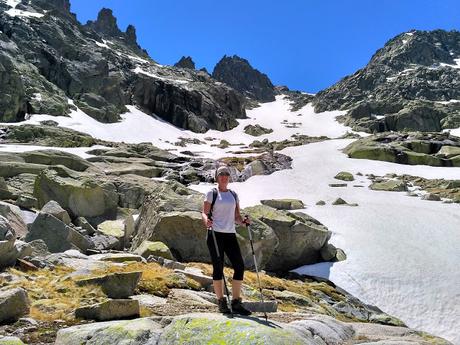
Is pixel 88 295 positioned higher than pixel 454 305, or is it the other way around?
pixel 88 295

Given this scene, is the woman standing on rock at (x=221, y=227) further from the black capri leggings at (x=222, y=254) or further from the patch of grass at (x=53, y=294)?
the patch of grass at (x=53, y=294)

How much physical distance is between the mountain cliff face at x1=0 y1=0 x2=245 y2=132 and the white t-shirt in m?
98.1

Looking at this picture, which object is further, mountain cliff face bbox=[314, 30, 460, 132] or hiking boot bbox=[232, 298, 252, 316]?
mountain cliff face bbox=[314, 30, 460, 132]

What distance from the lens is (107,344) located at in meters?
7.26

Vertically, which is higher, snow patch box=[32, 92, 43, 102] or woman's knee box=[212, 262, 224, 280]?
snow patch box=[32, 92, 43, 102]

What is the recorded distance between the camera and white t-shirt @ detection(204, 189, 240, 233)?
33.0 ft

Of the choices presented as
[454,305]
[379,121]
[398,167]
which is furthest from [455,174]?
[379,121]

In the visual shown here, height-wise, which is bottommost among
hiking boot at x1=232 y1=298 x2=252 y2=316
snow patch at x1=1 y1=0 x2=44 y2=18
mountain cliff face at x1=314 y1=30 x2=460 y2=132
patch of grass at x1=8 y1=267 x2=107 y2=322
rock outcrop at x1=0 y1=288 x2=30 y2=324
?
hiking boot at x1=232 y1=298 x2=252 y2=316

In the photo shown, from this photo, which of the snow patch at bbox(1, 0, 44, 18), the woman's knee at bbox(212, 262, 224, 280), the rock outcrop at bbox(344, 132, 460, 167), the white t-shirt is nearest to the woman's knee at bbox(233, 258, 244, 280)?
the woman's knee at bbox(212, 262, 224, 280)

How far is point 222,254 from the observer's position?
998 centimetres

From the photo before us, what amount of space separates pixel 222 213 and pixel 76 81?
134 metres

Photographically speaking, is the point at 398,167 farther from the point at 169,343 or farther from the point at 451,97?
the point at 451,97

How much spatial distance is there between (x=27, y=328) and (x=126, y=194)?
1080 inches

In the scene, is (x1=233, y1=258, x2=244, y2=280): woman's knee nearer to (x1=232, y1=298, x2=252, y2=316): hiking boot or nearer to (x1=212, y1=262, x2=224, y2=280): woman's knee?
(x1=212, y1=262, x2=224, y2=280): woman's knee
